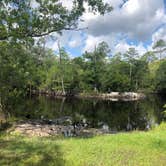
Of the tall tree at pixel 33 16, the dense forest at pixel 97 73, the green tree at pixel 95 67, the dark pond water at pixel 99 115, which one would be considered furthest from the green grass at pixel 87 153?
the green tree at pixel 95 67

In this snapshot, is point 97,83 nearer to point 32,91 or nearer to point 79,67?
point 79,67

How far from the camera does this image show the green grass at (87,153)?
5625 mm

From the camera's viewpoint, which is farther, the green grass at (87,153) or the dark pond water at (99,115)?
the dark pond water at (99,115)

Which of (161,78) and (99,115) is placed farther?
(161,78)

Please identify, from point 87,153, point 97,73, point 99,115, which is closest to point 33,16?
point 87,153

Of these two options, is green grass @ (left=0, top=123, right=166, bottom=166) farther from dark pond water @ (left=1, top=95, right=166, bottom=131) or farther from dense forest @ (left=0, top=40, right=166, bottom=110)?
dense forest @ (left=0, top=40, right=166, bottom=110)

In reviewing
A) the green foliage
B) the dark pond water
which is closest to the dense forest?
the green foliage

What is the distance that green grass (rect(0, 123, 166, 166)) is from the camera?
18.5 feet

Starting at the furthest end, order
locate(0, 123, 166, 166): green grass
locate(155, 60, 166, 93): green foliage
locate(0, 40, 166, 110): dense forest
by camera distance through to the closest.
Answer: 1. locate(155, 60, 166, 93): green foliage
2. locate(0, 40, 166, 110): dense forest
3. locate(0, 123, 166, 166): green grass

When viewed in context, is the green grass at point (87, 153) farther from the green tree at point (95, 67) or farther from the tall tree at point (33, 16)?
the green tree at point (95, 67)

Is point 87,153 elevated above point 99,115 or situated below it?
above

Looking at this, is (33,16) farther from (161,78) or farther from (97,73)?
(161,78)

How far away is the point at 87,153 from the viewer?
20.6ft

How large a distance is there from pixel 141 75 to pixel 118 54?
885 cm
